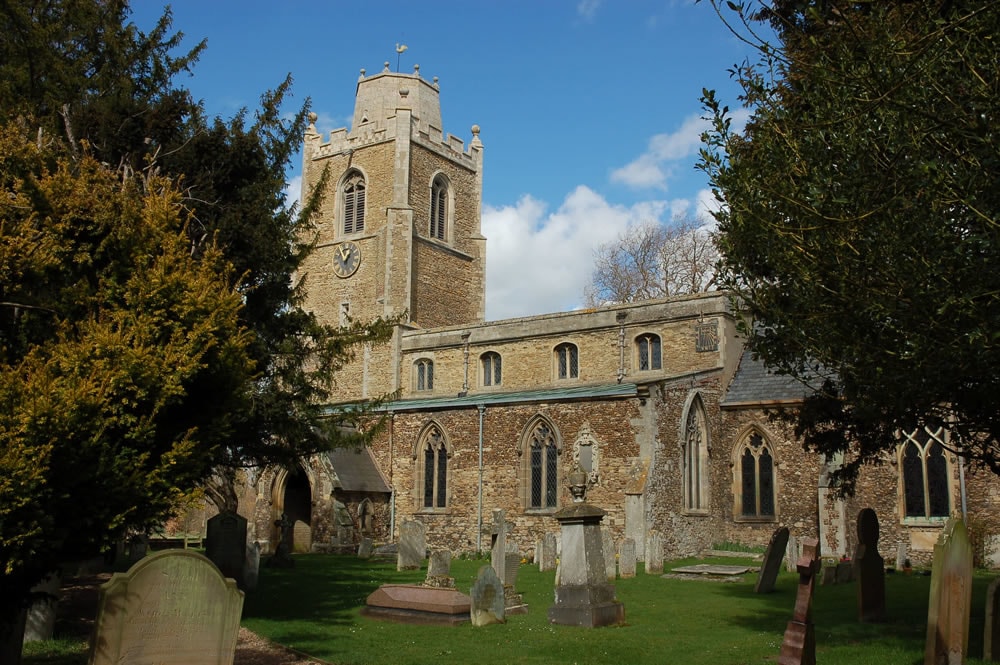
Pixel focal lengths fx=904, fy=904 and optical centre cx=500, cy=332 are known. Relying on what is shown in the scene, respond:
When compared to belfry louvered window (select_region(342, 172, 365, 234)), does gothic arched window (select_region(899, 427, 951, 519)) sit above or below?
below

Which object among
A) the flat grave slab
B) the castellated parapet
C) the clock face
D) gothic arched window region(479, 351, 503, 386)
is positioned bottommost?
the flat grave slab

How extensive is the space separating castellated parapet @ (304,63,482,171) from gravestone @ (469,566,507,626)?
30522 millimetres

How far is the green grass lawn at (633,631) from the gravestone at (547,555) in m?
3.24

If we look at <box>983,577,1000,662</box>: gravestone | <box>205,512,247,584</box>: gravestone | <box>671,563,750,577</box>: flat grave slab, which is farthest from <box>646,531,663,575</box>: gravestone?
<box>983,577,1000,662</box>: gravestone

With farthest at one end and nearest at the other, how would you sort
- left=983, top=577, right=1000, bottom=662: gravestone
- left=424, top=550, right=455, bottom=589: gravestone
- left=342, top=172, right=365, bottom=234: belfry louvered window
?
left=342, top=172, right=365, bottom=234: belfry louvered window → left=424, top=550, right=455, bottom=589: gravestone → left=983, top=577, right=1000, bottom=662: gravestone

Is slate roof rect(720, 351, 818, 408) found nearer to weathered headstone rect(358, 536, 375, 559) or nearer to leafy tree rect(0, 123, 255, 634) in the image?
weathered headstone rect(358, 536, 375, 559)

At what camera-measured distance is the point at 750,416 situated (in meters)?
25.8

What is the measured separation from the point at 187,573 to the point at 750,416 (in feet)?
70.1

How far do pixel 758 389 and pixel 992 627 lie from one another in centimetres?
1744

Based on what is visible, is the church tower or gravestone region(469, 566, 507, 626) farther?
the church tower

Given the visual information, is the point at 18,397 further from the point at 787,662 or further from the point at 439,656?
the point at 787,662

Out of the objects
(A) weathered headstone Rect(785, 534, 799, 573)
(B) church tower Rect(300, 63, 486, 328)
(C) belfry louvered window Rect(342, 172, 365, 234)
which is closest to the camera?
(A) weathered headstone Rect(785, 534, 799, 573)

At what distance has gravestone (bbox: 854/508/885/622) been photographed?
11.9 metres

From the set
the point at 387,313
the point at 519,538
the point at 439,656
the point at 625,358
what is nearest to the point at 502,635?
the point at 439,656
